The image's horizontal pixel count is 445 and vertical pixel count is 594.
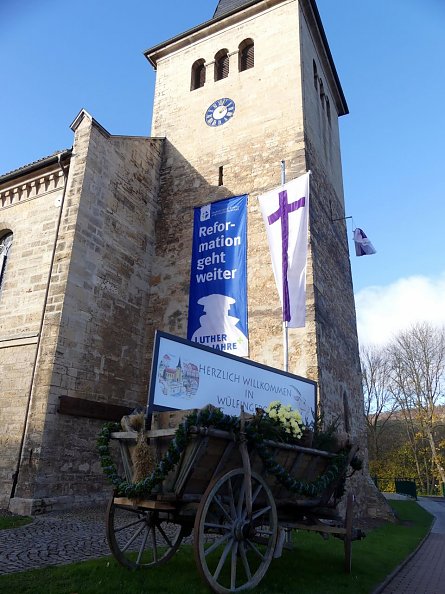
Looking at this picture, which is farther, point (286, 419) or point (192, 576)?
point (286, 419)

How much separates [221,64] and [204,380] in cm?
1603

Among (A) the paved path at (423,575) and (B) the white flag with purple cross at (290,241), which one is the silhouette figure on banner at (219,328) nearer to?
(B) the white flag with purple cross at (290,241)

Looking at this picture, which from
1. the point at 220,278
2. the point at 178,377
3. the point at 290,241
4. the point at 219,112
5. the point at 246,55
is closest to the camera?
the point at 178,377

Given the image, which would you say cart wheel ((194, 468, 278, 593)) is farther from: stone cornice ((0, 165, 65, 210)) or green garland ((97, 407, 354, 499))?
stone cornice ((0, 165, 65, 210))

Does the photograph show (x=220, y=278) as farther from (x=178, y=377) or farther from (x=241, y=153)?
(x=178, y=377)

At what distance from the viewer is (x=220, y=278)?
13.3 m

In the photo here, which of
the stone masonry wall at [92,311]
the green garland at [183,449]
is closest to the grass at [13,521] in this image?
the stone masonry wall at [92,311]

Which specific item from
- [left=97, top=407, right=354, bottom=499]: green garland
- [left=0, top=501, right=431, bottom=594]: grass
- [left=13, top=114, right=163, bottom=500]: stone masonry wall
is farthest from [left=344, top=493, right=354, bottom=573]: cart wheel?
[left=13, top=114, right=163, bottom=500]: stone masonry wall

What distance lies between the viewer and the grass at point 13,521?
7.75 meters

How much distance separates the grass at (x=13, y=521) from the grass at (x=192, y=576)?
3236mm

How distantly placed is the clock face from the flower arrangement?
1296cm

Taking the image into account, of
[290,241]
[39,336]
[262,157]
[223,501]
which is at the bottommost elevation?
[223,501]

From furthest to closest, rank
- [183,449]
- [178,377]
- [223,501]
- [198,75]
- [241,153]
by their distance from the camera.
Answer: [198,75] → [241,153] → [178,377] → [223,501] → [183,449]

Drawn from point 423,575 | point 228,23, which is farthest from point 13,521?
point 228,23
